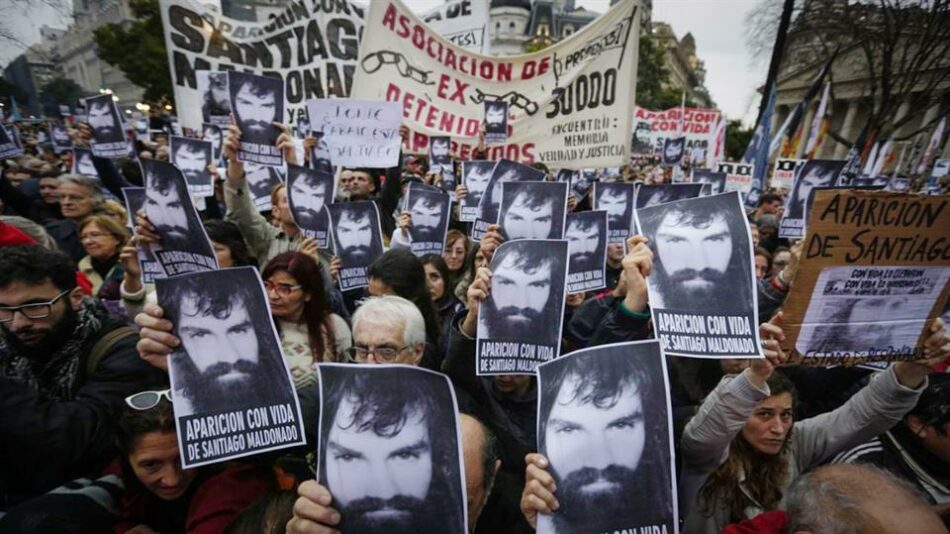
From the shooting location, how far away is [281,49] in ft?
20.2

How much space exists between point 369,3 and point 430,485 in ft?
18.9

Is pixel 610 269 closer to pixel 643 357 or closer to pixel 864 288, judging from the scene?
pixel 864 288

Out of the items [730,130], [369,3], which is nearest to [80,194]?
[369,3]

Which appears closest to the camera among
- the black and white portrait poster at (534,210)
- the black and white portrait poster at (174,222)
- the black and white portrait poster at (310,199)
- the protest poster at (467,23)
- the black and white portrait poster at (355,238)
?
the black and white portrait poster at (174,222)

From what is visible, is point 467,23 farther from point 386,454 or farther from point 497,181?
point 386,454

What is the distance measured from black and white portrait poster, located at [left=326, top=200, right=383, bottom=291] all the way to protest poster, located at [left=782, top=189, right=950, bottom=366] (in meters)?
3.10

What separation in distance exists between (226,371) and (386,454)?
67 centimetres

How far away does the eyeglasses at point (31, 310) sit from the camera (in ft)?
5.95

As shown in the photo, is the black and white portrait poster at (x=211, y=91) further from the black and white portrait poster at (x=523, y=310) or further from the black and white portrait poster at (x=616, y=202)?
the black and white portrait poster at (x=523, y=310)

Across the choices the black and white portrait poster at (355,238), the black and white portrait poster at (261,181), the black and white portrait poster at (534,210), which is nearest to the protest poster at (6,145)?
the black and white portrait poster at (261,181)

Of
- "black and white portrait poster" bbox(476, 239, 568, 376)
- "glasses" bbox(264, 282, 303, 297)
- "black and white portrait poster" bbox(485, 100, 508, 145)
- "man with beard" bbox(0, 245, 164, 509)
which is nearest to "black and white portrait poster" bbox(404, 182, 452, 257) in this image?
"black and white portrait poster" bbox(485, 100, 508, 145)

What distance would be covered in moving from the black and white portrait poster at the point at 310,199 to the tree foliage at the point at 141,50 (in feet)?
99.6

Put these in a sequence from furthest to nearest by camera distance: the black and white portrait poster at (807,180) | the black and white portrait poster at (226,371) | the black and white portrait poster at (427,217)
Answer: the black and white portrait poster at (807,180) < the black and white portrait poster at (427,217) < the black and white portrait poster at (226,371)

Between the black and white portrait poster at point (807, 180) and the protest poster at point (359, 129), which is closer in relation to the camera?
the protest poster at point (359, 129)
